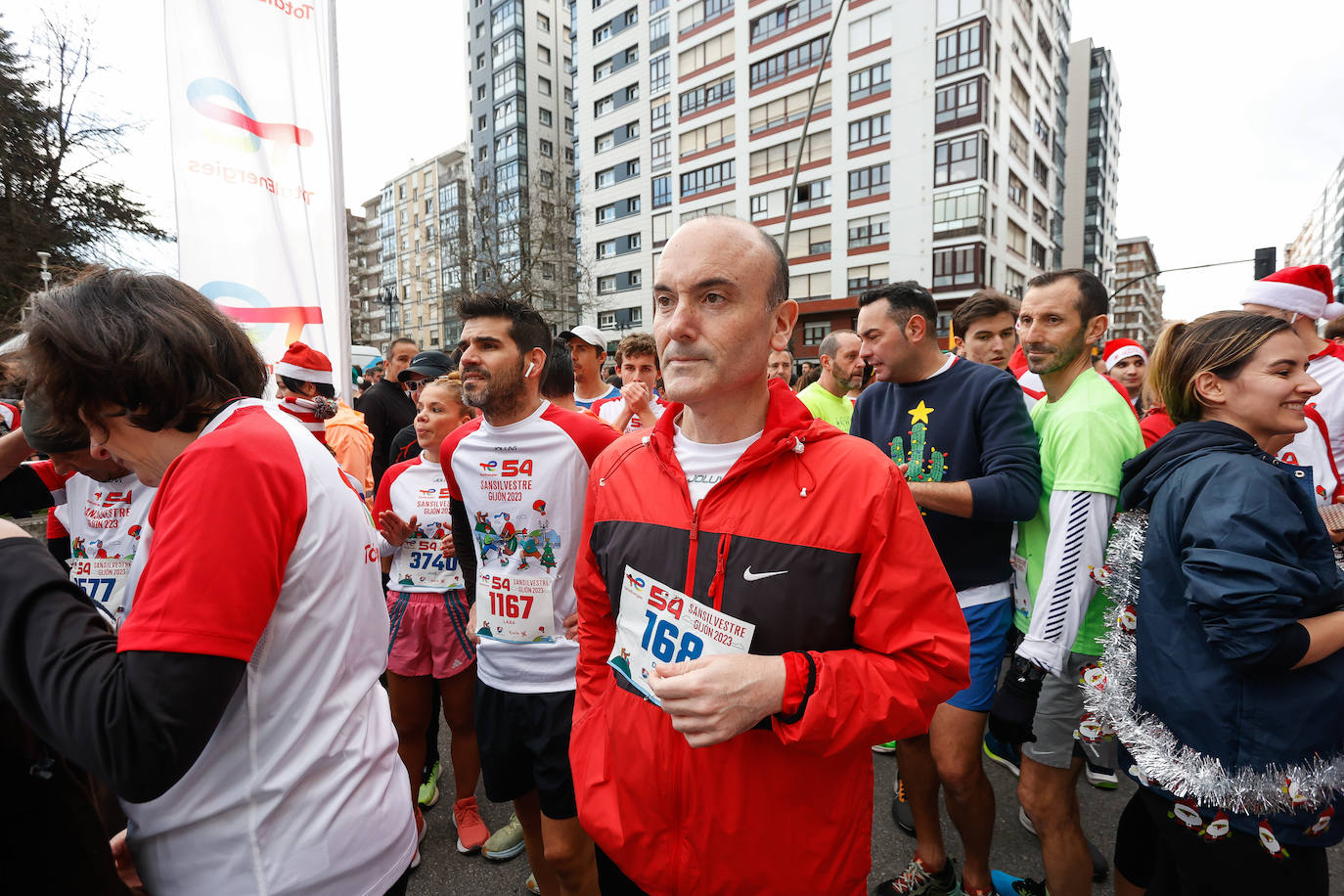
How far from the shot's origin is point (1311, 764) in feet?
5.27

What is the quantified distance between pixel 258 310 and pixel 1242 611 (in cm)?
466

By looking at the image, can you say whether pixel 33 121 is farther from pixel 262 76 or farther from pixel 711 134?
pixel 711 134

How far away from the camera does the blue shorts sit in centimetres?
256

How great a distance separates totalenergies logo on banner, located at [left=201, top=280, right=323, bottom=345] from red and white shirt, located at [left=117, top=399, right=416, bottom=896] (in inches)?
117

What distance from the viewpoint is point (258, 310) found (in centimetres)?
376

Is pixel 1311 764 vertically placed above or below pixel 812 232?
below

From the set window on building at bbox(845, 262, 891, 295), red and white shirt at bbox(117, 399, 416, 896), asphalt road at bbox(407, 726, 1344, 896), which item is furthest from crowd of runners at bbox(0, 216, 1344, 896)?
window on building at bbox(845, 262, 891, 295)

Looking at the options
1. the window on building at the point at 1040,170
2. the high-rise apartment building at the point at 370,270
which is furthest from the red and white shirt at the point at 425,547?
the high-rise apartment building at the point at 370,270

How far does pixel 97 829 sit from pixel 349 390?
3.71m

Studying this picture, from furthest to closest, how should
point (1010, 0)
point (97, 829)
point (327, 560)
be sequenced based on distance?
1. point (1010, 0)
2. point (327, 560)
3. point (97, 829)

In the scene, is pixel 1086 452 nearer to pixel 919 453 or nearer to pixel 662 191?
pixel 919 453

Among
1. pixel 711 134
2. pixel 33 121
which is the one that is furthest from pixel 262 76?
pixel 711 134

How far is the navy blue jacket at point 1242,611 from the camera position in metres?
1.53

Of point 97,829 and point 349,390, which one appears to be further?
point 349,390
